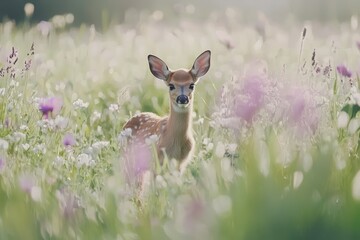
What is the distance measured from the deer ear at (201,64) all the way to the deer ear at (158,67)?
196 millimetres

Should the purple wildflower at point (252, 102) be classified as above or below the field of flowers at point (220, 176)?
above

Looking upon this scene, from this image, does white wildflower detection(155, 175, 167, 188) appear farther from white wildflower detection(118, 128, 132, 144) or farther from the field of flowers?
white wildflower detection(118, 128, 132, 144)

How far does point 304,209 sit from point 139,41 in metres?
8.58

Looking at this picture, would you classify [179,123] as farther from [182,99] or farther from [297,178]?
[297,178]

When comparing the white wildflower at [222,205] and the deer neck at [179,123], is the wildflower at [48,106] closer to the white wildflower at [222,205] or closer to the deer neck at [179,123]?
the deer neck at [179,123]

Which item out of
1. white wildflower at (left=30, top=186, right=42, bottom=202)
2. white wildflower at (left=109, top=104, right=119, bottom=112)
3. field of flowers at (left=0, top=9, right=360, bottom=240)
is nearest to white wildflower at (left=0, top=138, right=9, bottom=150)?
field of flowers at (left=0, top=9, right=360, bottom=240)

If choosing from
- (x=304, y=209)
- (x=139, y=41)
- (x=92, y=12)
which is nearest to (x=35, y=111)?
(x=304, y=209)

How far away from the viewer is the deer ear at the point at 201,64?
6.19 metres

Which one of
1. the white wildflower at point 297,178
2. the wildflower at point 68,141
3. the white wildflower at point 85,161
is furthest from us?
the wildflower at point 68,141

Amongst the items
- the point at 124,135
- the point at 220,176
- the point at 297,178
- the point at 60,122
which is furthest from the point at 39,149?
the point at 297,178

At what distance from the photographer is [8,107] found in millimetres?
5785

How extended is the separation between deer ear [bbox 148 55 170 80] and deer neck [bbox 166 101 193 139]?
24 centimetres

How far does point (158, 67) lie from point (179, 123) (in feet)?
1.38

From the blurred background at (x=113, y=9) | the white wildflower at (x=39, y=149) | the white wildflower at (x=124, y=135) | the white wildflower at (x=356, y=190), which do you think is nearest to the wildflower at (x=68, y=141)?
the white wildflower at (x=39, y=149)
